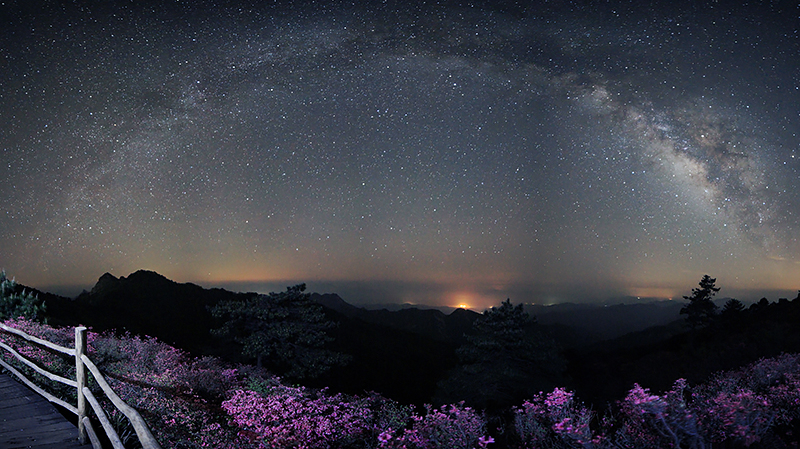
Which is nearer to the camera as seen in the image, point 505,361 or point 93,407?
point 93,407

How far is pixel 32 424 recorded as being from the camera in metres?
5.53

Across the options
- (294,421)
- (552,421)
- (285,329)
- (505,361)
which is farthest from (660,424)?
(285,329)

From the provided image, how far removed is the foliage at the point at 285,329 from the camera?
2091cm

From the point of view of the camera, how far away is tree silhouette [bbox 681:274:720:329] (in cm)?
3750

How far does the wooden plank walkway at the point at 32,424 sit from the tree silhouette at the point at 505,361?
18.1 m

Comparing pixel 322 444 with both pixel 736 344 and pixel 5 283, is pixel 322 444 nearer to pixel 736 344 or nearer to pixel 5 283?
pixel 5 283

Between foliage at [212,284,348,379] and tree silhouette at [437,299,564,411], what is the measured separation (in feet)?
22.2

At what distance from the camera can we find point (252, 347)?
2080 centimetres

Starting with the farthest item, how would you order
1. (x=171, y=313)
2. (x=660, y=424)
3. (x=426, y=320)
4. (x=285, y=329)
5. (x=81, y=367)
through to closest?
1. (x=426, y=320)
2. (x=171, y=313)
3. (x=285, y=329)
4. (x=660, y=424)
5. (x=81, y=367)

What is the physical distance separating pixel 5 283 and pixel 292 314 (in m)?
11.4

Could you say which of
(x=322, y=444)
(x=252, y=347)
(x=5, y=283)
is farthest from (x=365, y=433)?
(x=5, y=283)

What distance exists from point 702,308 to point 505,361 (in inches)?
1075

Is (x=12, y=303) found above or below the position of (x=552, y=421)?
above

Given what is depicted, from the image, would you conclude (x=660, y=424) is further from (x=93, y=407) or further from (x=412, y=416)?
(x=93, y=407)
